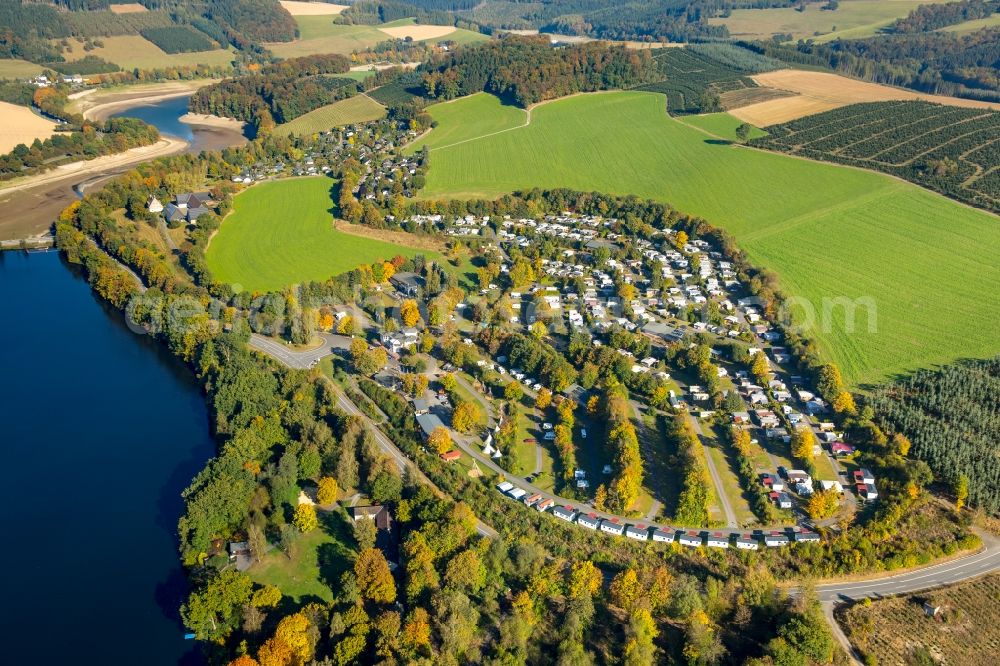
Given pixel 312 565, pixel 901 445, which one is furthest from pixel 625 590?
pixel 901 445

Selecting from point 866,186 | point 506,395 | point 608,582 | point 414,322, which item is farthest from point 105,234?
point 866,186

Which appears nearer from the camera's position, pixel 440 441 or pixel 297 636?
pixel 297 636

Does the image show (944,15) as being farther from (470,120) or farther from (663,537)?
(663,537)

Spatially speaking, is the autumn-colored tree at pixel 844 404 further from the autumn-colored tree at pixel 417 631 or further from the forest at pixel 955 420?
the autumn-colored tree at pixel 417 631

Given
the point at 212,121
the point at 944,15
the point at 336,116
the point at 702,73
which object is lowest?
the point at 212,121

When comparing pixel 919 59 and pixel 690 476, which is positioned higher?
pixel 919 59

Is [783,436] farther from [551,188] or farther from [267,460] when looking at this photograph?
[551,188]

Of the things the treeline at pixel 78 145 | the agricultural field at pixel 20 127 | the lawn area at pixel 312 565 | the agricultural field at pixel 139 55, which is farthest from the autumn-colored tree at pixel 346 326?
the agricultural field at pixel 139 55
